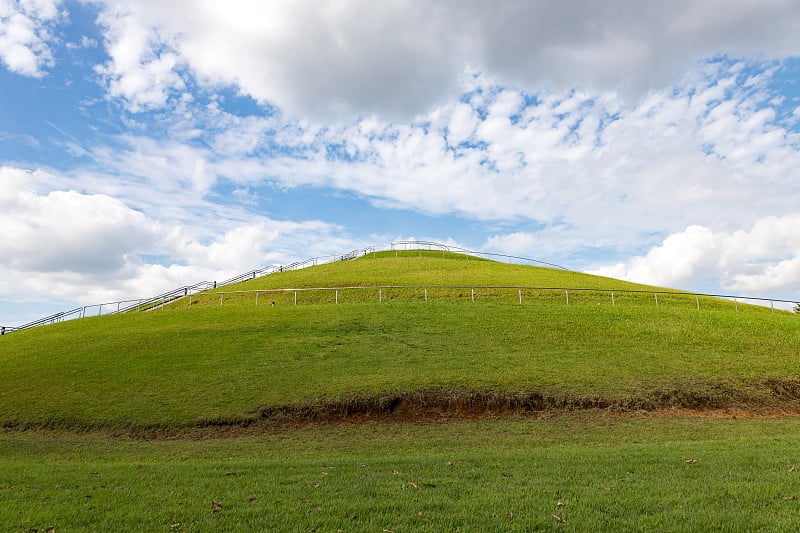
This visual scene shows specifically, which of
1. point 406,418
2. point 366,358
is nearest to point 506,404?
point 406,418

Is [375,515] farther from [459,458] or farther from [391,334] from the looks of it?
[391,334]

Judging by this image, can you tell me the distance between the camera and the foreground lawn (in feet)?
22.1

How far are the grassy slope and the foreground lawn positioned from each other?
4016 millimetres

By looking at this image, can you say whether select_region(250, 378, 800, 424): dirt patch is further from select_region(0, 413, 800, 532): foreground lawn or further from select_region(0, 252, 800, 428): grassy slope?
select_region(0, 413, 800, 532): foreground lawn

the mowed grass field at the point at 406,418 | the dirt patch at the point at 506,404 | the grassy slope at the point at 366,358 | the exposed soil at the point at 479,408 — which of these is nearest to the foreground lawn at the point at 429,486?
the mowed grass field at the point at 406,418

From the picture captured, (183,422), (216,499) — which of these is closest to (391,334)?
(183,422)

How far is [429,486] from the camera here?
855 cm

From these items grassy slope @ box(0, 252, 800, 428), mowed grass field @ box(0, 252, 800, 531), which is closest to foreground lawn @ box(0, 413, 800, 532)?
mowed grass field @ box(0, 252, 800, 531)

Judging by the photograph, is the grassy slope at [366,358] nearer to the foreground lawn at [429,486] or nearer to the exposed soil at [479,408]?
the exposed soil at [479,408]

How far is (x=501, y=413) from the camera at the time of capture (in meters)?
17.9

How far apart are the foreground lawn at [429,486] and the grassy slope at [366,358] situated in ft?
13.2

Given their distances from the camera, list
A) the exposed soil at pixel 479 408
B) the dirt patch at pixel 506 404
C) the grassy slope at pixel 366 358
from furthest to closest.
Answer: the grassy slope at pixel 366 358 → the dirt patch at pixel 506 404 → the exposed soil at pixel 479 408

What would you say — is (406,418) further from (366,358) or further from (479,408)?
(366,358)

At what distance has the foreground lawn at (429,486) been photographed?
22.1 feet
